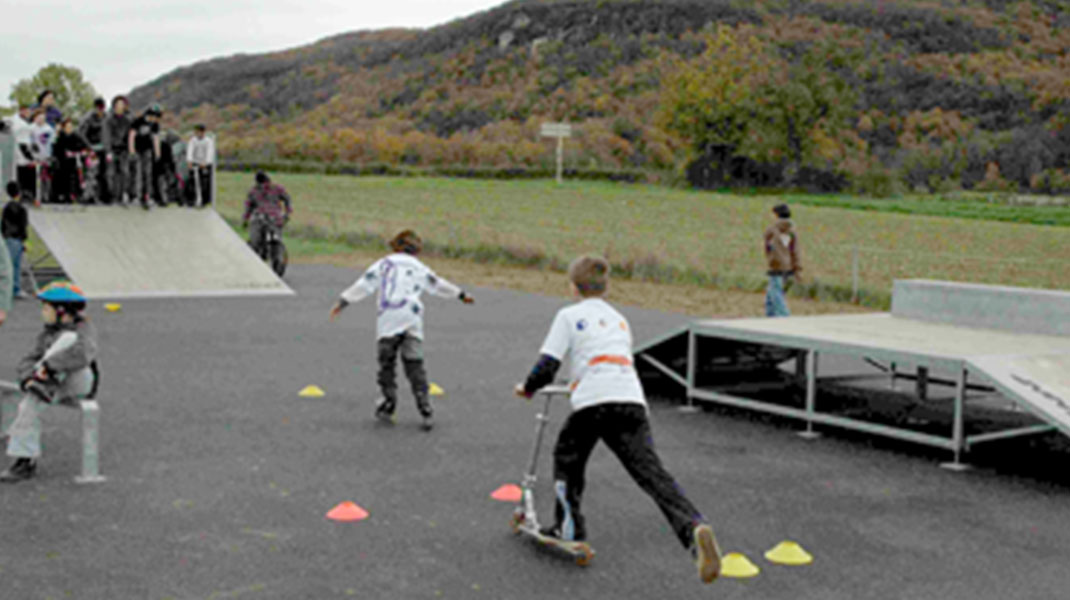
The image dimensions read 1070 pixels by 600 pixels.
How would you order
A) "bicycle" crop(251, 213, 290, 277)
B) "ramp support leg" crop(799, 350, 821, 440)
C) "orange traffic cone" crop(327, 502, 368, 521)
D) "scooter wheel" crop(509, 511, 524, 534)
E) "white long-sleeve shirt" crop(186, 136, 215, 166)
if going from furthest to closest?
"white long-sleeve shirt" crop(186, 136, 215, 166) → "bicycle" crop(251, 213, 290, 277) → "ramp support leg" crop(799, 350, 821, 440) → "orange traffic cone" crop(327, 502, 368, 521) → "scooter wheel" crop(509, 511, 524, 534)

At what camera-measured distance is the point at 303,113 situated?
141 meters

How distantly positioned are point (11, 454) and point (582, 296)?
13.2ft

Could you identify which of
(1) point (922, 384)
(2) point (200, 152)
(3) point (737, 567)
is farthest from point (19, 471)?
(2) point (200, 152)

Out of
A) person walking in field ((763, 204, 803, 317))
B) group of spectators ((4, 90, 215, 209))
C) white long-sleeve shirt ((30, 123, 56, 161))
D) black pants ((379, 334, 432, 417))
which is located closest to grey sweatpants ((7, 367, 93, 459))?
black pants ((379, 334, 432, 417))

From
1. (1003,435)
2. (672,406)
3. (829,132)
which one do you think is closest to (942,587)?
(1003,435)

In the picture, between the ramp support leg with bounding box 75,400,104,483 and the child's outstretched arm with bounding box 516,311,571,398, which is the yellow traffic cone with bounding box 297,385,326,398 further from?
the child's outstretched arm with bounding box 516,311,571,398

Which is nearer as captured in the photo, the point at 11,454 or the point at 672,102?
the point at 11,454

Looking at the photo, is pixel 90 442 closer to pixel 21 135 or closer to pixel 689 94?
pixel 21 135

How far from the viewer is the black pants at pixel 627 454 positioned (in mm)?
5922

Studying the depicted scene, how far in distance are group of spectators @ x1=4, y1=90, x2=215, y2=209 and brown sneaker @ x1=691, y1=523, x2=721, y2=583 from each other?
1706 centimetres

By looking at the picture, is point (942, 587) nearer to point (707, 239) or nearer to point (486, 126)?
point (707, 239)

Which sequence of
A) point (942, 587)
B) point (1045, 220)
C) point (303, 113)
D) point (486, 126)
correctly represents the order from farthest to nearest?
1. point (303, 113)
2. point (486, 126)
3. point (1045, 220)
4. point (942, 587)

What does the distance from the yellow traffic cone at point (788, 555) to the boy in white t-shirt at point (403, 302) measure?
12.6 feet

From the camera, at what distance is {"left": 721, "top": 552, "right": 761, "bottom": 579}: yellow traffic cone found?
20.8 feet
